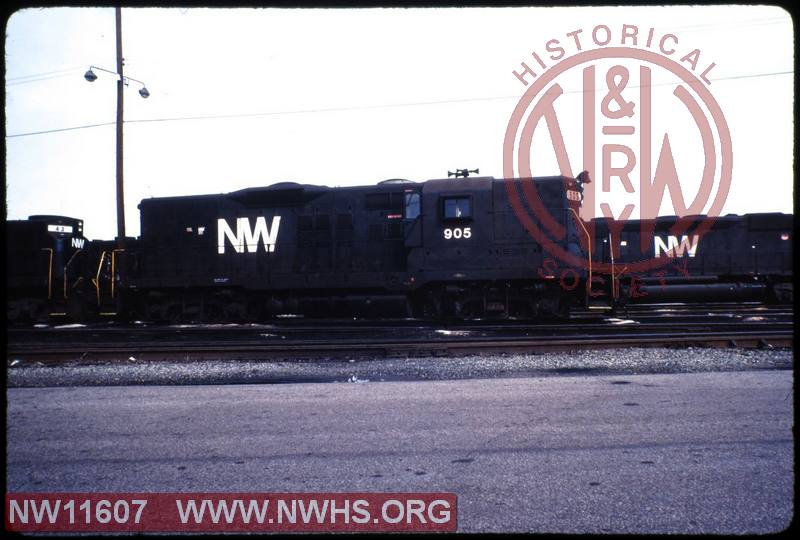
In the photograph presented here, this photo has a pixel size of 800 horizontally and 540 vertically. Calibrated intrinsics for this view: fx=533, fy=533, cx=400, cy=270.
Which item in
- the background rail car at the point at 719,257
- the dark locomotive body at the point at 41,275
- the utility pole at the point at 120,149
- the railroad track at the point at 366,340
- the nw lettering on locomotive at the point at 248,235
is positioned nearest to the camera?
the railroad track at the point at 366,340

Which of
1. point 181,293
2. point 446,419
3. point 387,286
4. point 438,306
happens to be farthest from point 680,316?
point 181,293

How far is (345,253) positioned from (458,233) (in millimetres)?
2989

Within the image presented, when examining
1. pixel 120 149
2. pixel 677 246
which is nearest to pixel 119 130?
pixel 120 149

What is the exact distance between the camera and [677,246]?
60.8ft

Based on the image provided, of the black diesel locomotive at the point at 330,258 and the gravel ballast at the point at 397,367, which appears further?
the black diesel locomotive at the point at 330,258

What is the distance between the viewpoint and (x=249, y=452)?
4.21 m

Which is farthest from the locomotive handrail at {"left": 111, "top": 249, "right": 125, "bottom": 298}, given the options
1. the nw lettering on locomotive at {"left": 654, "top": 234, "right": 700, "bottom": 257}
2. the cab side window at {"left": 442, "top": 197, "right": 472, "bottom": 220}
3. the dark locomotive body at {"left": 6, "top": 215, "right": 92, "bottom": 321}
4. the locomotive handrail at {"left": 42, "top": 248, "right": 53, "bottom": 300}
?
the nw lettering on locomotive at {"left": 654, "top": 234, "right": 700, "bottom": 257}

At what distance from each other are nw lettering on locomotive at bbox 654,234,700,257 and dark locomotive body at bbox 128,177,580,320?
741 centimetres

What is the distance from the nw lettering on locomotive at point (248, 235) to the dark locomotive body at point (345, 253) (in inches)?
1.1

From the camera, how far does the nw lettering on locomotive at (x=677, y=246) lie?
18.5m

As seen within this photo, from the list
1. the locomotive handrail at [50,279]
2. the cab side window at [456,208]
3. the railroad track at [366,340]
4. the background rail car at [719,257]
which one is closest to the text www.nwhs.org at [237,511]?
the railroad track at [366,340]

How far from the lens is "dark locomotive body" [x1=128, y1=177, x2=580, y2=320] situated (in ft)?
43.0

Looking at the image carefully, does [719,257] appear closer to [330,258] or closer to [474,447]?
[330,258]

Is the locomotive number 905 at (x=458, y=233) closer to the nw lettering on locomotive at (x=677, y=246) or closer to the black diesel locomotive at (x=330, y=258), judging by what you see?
the black diesel locomotive at (x=330, y=258)
